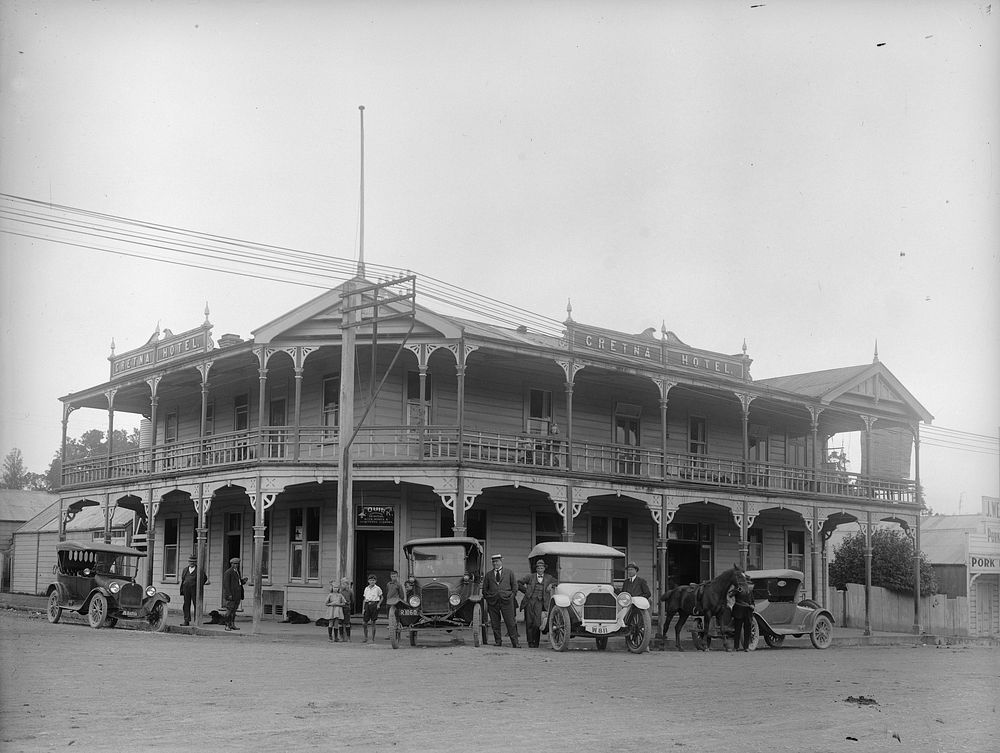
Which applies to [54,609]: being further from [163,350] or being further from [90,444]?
[90,444]

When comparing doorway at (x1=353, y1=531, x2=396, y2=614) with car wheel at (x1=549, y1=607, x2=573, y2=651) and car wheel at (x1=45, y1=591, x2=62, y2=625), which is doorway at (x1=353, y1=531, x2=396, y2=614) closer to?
car wheel at (x1=45, y1=591, x2=62, y2=625)

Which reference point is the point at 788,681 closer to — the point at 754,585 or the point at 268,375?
the point at 754,585

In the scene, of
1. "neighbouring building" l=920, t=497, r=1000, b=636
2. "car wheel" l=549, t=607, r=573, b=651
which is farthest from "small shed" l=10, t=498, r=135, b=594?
"neighbouring building" l=920, t=497, r=1000, b=636

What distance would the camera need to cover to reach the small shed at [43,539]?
161 ft

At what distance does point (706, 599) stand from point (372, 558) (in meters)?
9.11

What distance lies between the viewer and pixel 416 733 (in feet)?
33.7

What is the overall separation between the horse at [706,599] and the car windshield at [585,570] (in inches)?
69.7

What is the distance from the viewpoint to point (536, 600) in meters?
22.1

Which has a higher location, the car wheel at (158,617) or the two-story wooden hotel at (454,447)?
the two-story wooden hotel at (454,447)

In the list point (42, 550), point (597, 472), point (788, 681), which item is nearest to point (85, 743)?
point (788, 681)

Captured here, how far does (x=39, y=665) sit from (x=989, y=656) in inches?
805

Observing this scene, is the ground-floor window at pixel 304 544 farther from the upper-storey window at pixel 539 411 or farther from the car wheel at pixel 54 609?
the upper-storey window at pixel 539 411

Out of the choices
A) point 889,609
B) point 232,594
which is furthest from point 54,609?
point 889,609

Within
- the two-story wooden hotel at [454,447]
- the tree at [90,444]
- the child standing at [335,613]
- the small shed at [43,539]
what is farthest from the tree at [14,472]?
the child standing at [335,613]
